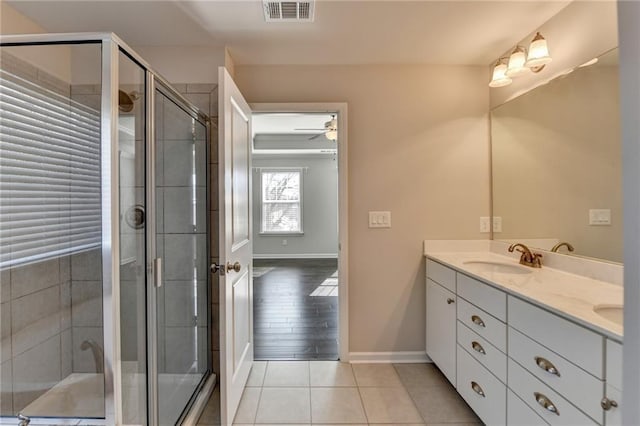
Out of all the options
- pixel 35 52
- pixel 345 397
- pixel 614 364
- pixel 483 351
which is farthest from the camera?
pixel 345 397

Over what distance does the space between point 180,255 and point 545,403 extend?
1.98m

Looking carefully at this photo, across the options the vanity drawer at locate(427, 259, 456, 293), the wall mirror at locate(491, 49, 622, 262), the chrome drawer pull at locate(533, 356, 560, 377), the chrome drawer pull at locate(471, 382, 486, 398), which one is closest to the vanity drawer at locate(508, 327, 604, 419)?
the chrome drawer pull at locate(533, 356, 560, 377)

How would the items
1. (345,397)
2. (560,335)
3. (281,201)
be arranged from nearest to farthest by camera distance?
1. (560,335)
2. (345,397)
3. (281,201)

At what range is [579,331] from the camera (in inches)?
42.5

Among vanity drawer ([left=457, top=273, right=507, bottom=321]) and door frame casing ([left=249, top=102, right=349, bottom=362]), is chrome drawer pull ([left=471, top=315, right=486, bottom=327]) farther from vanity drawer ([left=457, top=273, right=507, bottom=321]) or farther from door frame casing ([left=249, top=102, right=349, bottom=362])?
door frame casing ([left=249, top=102, right=349, bottom=362])

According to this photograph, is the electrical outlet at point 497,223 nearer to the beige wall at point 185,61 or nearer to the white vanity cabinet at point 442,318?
the white vanity cabinet at point 442,318

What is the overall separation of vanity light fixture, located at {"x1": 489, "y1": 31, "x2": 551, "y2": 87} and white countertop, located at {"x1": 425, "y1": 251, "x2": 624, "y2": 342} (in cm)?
130

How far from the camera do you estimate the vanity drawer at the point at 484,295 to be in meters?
1.52

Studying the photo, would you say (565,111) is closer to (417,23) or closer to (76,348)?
(417,23)

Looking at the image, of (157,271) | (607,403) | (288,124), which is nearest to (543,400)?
(607,403)

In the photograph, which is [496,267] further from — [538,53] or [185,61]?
[185,61]

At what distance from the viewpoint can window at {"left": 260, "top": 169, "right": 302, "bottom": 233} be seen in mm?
7172

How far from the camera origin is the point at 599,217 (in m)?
1.60

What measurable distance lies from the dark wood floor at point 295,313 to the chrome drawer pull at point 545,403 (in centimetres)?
158
